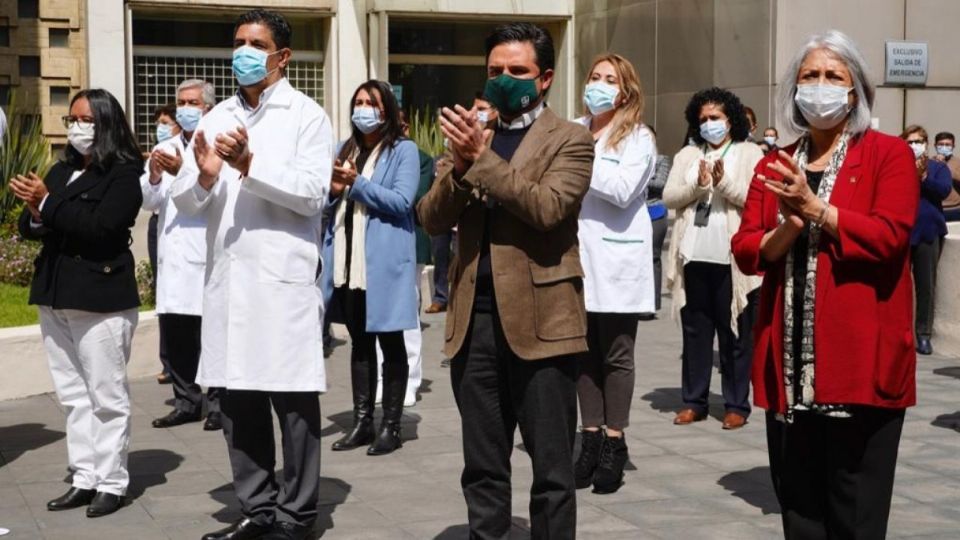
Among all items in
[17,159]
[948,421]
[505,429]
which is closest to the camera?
[505,429]

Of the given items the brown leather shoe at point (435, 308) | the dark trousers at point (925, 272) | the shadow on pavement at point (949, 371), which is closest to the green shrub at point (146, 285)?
the brown leather shoe at point (435, 308)

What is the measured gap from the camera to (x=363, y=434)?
26.9ft

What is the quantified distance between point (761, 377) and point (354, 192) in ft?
11.7

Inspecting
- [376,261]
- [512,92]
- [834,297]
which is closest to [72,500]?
[376,261]

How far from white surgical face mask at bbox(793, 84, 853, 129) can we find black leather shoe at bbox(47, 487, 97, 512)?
12.9ft

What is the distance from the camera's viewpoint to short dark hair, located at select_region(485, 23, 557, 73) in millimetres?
5191

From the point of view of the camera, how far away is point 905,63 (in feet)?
58.2

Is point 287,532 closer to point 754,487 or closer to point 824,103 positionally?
point 754,487

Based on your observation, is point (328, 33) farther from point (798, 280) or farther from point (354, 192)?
point (798, 280)

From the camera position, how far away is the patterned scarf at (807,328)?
15.0 ft

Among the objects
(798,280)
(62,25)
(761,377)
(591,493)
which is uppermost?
(62,25)

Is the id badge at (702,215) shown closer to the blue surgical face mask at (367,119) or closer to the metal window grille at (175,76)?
the blue surgical face mask at (367,119)

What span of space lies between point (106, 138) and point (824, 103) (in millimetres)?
3635

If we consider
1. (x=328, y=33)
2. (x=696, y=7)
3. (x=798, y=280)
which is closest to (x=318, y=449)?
(x=798, y=280)
